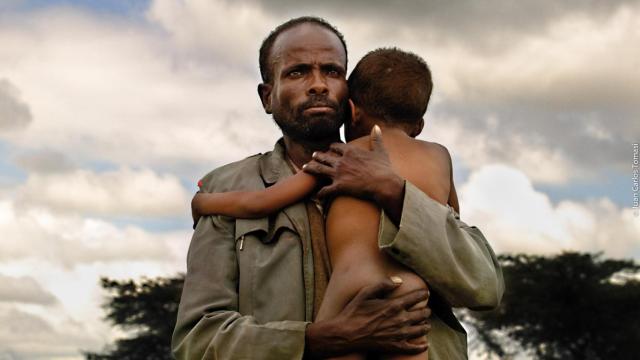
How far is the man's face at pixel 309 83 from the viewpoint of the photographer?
161 inches

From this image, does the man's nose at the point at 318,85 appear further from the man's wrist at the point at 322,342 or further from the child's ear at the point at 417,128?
the man's wrist at the point at 322,342

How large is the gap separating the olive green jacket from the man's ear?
480mm

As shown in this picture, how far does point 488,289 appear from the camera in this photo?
151 inches

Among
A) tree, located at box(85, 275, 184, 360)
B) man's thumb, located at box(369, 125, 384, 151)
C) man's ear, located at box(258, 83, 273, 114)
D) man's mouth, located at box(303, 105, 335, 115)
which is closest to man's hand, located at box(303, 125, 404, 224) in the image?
man's thumb, located at box(369, 125, 384, 151)

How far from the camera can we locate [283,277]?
12.8ft

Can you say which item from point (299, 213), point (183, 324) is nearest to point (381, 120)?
point (299, 213)

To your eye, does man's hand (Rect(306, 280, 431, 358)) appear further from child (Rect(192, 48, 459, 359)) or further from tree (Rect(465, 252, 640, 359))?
tree (Rect(465, 252, 640, 359))

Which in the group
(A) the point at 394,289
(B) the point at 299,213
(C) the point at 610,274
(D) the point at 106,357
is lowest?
(A) the point at 394,289

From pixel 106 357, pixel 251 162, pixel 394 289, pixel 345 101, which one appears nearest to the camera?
pixel 394 289

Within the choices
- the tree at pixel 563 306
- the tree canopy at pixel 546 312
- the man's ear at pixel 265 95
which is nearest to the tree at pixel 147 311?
the tree canopy at pixel 546 312

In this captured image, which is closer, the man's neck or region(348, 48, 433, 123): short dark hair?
region(348, 48, 433, 123): short dark hair

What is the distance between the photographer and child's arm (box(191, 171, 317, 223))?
12.8ft

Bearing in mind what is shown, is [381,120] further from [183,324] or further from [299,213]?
[183,324]

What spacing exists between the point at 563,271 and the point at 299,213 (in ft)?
89.7
